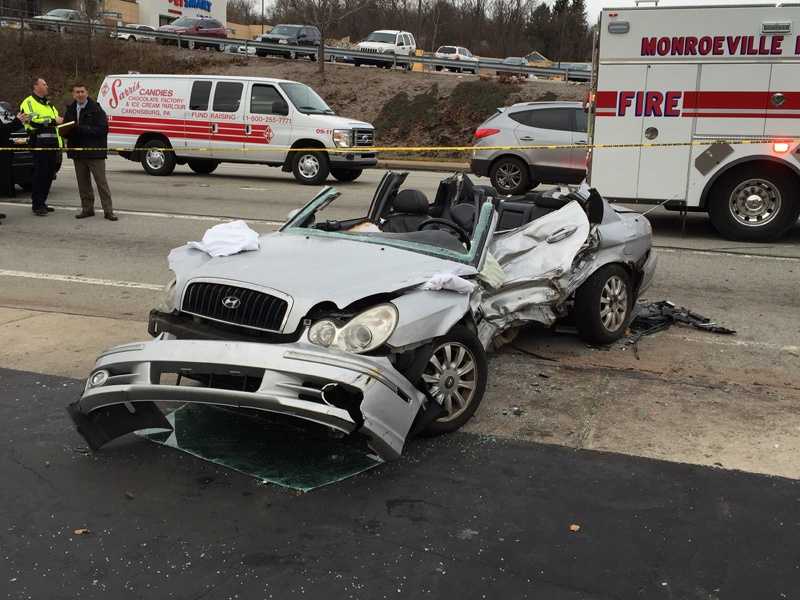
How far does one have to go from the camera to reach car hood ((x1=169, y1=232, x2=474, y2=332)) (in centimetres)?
425

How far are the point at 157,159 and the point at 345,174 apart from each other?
13.6 ft

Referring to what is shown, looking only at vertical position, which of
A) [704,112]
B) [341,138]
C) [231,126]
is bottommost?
[341,138]

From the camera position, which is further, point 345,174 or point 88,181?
point 345,174

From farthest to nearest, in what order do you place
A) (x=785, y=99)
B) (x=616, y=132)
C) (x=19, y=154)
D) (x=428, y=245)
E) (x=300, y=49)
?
(x=300, y=49), (x=19, y=154), (x=616, y=132), (x=785, y=99), (x=428, y=245)

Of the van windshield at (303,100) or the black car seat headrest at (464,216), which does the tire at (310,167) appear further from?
the black car seat headrest at (464,216)

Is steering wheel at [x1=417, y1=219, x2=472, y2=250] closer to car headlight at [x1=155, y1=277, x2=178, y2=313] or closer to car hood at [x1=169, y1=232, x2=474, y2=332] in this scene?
car hood at [x1=169, y1=232, x2=474, y2=332]

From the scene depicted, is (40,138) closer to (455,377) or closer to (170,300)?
(170,300)

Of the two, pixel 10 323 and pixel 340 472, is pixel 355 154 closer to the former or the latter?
pixel 10 323

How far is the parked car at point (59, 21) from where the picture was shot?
40.0m

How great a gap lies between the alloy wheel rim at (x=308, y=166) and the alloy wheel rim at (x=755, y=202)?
859 centimetres

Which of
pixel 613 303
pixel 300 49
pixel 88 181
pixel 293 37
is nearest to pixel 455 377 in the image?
pixel 613 303

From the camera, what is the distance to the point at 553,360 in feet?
20.4

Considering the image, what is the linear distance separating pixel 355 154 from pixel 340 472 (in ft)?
44.3

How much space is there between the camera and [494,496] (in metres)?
3.94
